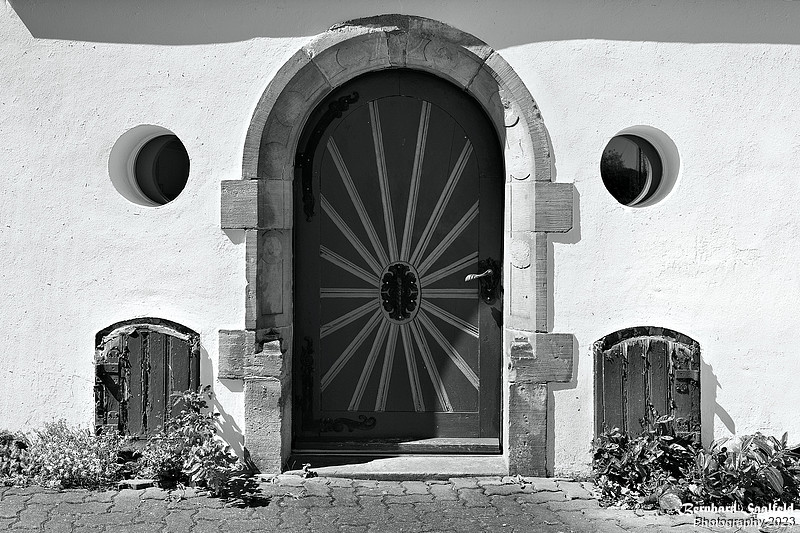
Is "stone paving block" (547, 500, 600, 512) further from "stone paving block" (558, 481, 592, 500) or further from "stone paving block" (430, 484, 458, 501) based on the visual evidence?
"stone paving block" (430, 484, 458, 501)

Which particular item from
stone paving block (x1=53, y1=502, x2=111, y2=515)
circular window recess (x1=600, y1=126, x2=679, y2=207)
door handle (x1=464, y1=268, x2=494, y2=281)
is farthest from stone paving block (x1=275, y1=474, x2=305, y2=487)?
circular window recess (x1=600, y1=126, x2=679, y2=207)

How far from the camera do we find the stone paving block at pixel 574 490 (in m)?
5.55

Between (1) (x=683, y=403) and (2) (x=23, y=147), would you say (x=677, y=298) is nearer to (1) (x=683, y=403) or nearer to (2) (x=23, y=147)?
(1) (x=683, y=403)

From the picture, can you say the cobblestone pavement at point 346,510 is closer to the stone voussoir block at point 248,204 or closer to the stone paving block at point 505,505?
the stone paving block at point 505,505

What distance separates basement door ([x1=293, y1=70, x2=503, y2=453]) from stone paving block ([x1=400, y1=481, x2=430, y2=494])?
0.43m

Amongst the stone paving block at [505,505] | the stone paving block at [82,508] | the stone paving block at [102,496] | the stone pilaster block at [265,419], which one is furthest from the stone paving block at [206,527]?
the stone paving block at [505,505]

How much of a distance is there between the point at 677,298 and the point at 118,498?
3.65m

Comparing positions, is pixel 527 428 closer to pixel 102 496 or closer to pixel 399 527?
pixel 399 527

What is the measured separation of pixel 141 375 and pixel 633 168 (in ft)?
11.5

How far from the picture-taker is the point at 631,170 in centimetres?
617

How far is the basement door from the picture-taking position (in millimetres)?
6148

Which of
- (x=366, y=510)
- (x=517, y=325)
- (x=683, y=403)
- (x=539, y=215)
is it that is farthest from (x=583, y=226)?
(x=366, y=510)

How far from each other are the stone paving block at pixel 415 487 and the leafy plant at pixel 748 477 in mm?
1644

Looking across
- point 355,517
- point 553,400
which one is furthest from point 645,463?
point 355,517
